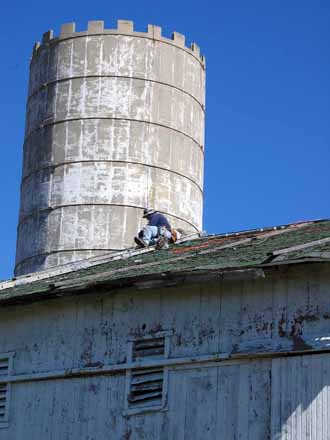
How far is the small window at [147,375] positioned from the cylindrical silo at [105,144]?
44.4 feet

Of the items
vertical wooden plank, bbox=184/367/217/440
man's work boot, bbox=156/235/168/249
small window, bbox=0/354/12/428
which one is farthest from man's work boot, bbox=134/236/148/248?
vertical wooden plank, bbox=184/367/217/440

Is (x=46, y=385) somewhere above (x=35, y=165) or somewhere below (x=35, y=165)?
below

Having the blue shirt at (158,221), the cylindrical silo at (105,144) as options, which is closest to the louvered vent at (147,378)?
the blue shirt at (158,221)

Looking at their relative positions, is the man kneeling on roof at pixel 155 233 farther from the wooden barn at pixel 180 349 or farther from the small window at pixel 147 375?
the small window at pixel 147 375

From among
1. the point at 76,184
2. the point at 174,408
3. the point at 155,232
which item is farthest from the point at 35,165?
the point at 174,408

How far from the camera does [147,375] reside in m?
16.6

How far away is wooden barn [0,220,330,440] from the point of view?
49.3ft

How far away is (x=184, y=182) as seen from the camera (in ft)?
104

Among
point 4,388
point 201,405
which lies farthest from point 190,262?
point 4,388

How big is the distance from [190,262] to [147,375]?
2.06 metres

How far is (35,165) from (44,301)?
13745mm

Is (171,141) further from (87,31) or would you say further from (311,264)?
(311,264)

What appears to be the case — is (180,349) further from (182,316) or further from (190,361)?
(182,316)

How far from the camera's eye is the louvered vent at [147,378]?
16438 millimetres
